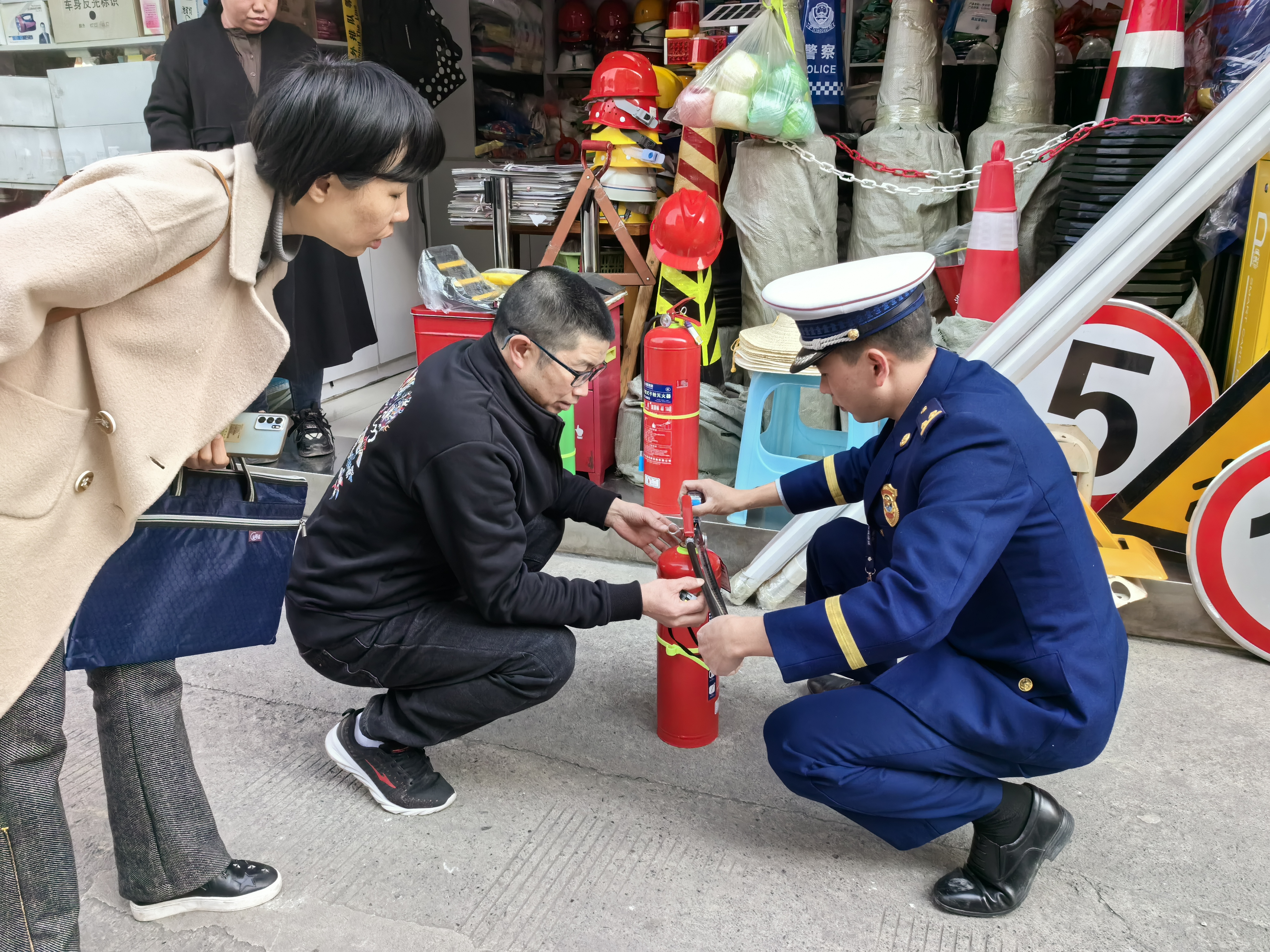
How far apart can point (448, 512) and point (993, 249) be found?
2.29m

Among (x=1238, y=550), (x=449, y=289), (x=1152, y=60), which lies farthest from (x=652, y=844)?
(x=1152, y=60)

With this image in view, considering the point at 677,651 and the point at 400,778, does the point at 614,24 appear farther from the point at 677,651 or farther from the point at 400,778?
the point at 400,778

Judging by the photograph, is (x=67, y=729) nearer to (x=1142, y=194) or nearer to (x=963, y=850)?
(x=963, y=850)

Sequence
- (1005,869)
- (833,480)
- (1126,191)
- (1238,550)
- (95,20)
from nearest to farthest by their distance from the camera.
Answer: (1005,869)
(833,480)
(1238,550)
(1126,191)
(95,20)

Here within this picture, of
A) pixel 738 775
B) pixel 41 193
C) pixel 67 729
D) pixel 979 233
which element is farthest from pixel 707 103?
pixel 41 193

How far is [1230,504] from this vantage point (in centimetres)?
279

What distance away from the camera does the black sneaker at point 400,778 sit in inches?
91.8

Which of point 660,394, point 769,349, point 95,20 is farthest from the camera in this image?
point 95,20

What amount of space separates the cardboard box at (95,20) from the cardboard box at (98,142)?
15.5 inches

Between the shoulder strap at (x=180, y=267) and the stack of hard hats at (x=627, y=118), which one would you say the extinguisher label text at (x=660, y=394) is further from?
the shoulder strap at (x=180, y=267)

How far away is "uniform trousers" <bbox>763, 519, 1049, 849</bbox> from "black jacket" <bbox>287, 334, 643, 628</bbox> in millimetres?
459

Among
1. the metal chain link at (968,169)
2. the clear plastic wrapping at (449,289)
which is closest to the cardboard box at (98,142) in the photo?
the clear plastic wrapping at (449,289)

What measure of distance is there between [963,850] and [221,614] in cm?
167

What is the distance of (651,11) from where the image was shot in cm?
499
